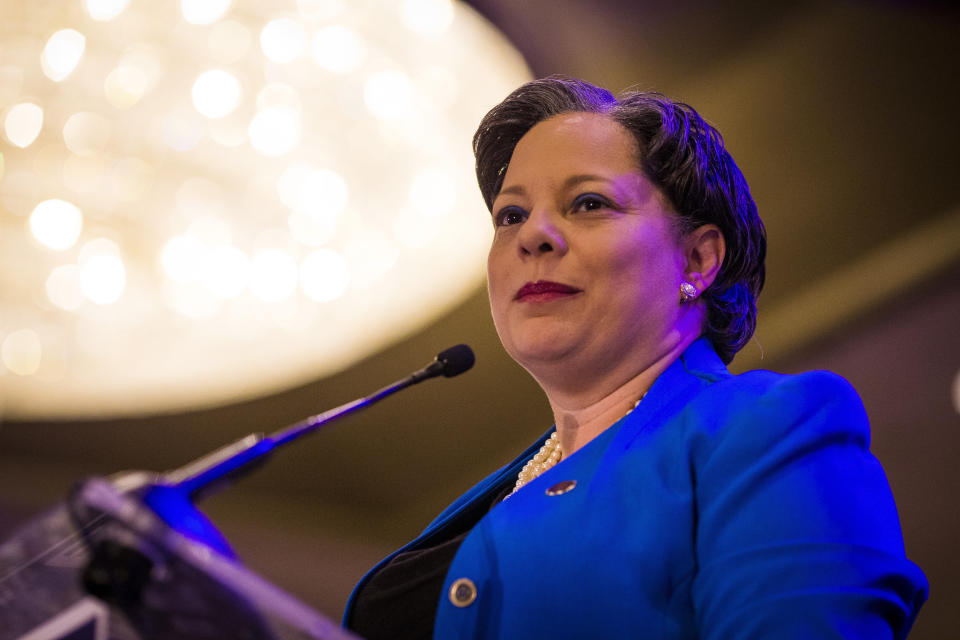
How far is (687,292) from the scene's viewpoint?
1391 mm

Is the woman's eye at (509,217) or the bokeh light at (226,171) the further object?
the bokeh light at (226,171)

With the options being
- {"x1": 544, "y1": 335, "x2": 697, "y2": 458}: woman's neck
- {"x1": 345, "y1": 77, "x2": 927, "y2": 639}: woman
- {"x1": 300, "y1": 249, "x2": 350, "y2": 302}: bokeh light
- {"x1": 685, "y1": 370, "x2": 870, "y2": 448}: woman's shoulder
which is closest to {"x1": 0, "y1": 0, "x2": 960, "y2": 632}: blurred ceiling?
{"x1": 300, "y1": 249, "x2": 350, "y2": 302}: bokeh light

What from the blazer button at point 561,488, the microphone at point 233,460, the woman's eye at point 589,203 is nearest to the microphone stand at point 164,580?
the microphone at point 233,460

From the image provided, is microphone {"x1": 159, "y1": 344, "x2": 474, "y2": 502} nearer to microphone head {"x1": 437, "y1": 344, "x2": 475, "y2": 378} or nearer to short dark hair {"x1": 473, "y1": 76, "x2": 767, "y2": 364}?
microphone head {"x1": 437, "y1": 344, "x2": 475, "y2": 378}

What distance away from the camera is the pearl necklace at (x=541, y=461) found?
143 centimetres

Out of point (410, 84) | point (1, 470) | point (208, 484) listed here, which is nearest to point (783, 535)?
point (208, 484)

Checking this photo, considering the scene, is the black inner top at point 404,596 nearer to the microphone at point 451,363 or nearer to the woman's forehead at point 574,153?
the microphone at point 451,363

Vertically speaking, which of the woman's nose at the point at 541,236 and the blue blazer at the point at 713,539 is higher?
the woman's nose at the point at 541,236

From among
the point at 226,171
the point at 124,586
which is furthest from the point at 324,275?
the point at 124,586

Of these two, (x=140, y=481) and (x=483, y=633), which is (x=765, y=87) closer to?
(x=483, y=633)

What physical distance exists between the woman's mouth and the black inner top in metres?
0.37

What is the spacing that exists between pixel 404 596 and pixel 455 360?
333 mm

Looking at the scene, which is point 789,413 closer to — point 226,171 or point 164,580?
point 164,580

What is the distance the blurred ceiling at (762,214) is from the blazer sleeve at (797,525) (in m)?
1.31
